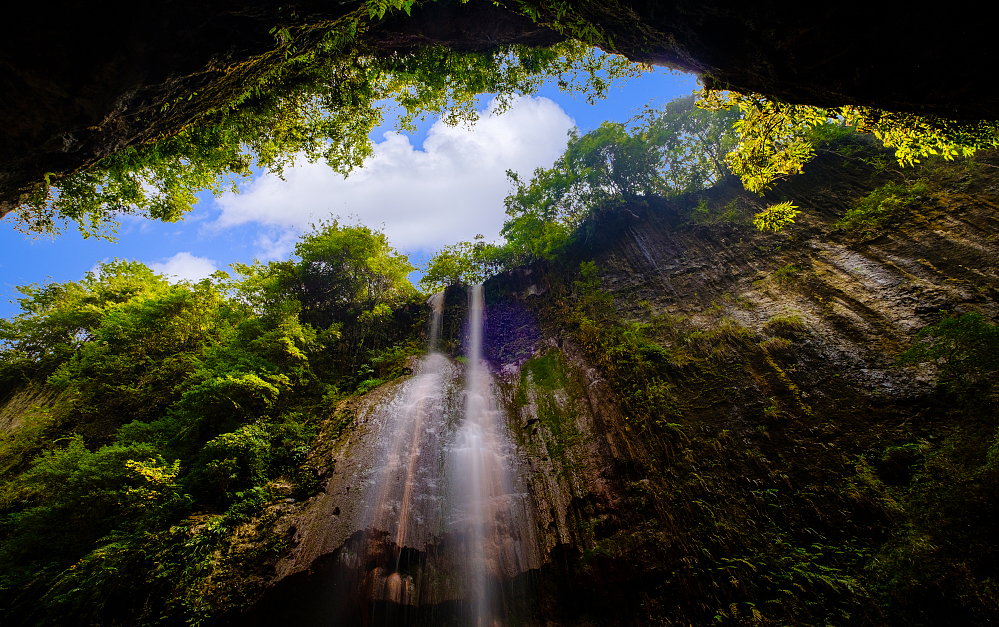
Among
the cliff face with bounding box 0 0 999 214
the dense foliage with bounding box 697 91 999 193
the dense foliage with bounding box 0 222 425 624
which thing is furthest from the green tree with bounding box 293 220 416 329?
the dense foliage with bounding box 697 91 999 193

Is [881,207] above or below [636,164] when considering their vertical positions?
below

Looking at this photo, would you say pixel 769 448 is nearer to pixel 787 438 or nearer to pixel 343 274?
pixel 787 438

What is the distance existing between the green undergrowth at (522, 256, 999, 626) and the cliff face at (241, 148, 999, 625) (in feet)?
0.09

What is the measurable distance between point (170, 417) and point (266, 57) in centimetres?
990

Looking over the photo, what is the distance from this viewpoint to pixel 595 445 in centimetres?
855

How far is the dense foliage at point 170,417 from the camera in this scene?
6.36m

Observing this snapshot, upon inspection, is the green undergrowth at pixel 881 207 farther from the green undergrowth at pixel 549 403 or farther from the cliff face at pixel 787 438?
the green undergrowth at pixel 549 403

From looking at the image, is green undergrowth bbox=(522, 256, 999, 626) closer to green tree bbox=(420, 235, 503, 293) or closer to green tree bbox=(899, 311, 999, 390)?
green tree bbox=(899, 311, 999, 390)

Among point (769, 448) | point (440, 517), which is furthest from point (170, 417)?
point (769, 448)

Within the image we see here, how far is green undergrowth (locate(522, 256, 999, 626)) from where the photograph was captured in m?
4.30

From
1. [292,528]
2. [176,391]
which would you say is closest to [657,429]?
[292,528]

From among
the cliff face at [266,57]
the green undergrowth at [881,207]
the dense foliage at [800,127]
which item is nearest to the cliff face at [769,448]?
the green undergrowth at [881,207]

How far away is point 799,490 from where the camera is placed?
6.37 meters

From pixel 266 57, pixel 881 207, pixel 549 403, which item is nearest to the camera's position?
pixel 266 57
